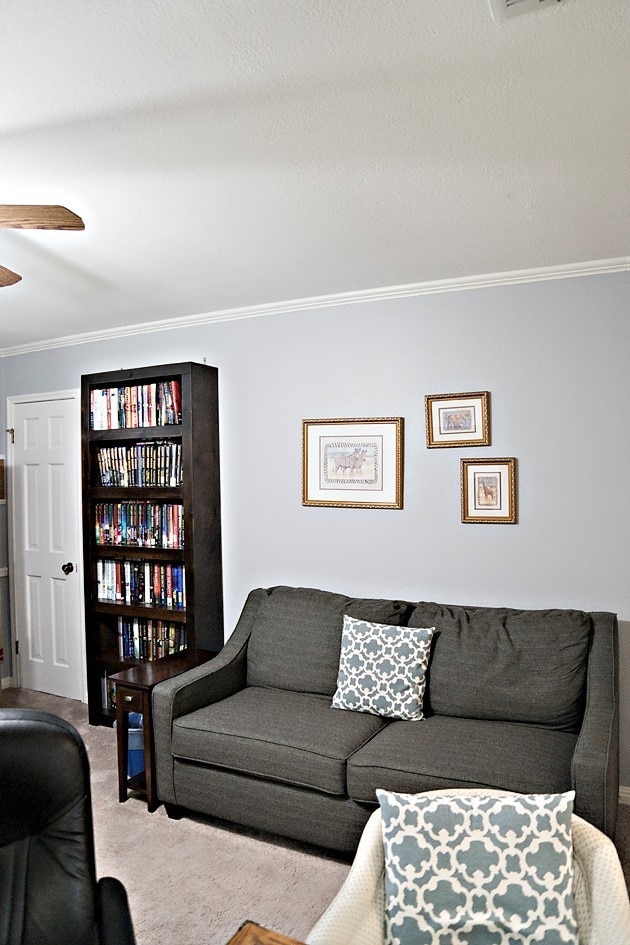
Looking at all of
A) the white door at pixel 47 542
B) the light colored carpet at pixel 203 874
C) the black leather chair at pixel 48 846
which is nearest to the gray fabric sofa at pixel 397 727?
the light colored carpet at pixel 203 874

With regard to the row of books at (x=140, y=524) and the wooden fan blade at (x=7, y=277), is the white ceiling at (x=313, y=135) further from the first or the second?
the row of books at (x=140, y=524)

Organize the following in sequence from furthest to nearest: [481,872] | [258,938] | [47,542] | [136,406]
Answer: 1. [47,542]
2. [136,406]
3. [481,872]
4. [258,938]

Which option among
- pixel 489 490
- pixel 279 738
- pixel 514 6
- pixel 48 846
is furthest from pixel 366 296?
pixel 48 846

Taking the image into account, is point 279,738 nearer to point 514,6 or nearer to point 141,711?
point 141,711

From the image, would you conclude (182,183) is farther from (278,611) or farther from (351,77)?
(278,611)

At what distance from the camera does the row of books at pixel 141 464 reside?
423 cm

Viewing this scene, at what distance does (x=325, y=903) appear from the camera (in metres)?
2.61

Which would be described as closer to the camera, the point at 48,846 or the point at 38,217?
the point at 48,846

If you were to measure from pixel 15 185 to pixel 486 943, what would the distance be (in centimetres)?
262

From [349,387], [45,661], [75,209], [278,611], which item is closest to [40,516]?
[45,661]

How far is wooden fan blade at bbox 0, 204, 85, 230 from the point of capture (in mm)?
1983

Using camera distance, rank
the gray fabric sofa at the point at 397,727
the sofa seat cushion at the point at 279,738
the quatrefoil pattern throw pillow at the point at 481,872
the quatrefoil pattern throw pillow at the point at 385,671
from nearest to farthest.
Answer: the quatrefoil pattern throw pillow at the point at 481,872 → the gray fabric sofa at the point at 397,727 → the sofa seat cushion at the point at 279,738 → the quatrefoil pattern throw pillow at the point at 385,671

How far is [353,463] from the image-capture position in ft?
13.0

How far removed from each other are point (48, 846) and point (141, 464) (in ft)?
9.57
